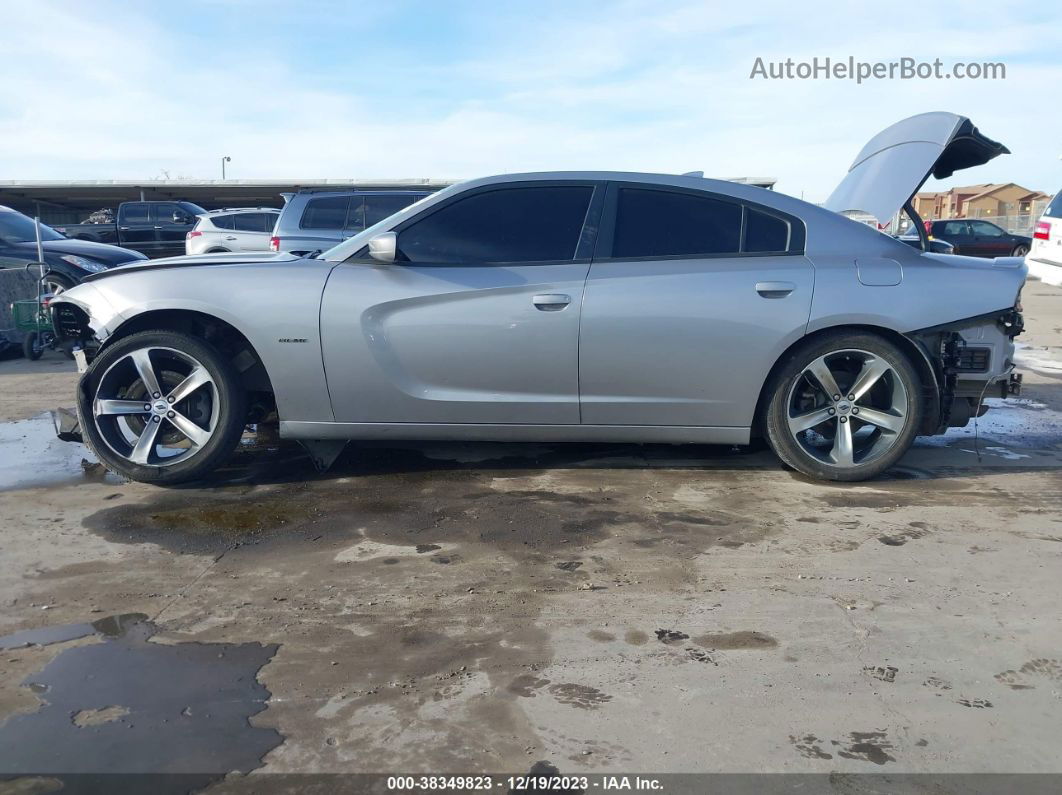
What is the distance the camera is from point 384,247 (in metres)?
4.43

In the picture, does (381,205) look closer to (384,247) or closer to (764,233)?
(384,247)

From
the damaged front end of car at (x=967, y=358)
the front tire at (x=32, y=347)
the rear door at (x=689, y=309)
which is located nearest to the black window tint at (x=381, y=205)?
the front tire at (x=32, y=347)

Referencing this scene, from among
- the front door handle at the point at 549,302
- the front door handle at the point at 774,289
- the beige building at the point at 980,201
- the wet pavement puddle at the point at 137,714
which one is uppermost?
the beige building at the point at 980,201

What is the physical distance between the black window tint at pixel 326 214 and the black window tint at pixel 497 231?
29.9 feet

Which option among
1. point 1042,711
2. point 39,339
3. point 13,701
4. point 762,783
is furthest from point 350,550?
point 39,339

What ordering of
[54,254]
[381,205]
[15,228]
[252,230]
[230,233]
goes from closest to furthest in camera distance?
[54,254] < [15,228] < [381,205] < [230,233] < [252,230]

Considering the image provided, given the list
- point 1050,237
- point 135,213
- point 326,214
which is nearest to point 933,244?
point 1050,237

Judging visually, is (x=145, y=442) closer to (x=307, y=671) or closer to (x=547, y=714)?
(x=307, y=671)

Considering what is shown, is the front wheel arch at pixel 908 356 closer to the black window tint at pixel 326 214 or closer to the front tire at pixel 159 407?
the front tire at pixel 159 407

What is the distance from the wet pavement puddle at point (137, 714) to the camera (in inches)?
91.7

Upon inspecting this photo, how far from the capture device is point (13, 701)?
2656 millimetres

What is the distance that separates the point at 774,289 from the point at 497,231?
145cm

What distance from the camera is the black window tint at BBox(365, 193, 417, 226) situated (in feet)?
44.0

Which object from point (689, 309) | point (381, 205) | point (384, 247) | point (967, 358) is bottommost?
point (967, 358)
